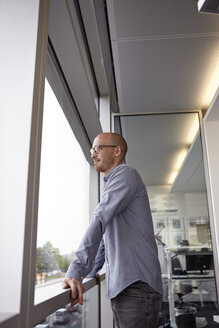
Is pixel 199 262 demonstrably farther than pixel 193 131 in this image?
No

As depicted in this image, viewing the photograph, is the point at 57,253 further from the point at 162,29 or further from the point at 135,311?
the point at 162,29

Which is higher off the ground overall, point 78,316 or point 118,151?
point 118,151

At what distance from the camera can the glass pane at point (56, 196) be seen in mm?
1534

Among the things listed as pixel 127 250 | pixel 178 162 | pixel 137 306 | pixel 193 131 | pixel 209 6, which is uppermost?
pixel 193 131

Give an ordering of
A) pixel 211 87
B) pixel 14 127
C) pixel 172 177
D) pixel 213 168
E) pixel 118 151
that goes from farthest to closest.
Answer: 1. pixel 172 177
2. pixel 213 168
3. pixel 211 87
4. pixel 118 151
5. pixel 14 127

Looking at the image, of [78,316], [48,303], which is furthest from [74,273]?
[78,316]

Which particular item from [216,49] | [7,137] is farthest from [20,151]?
Answer: [216,49]

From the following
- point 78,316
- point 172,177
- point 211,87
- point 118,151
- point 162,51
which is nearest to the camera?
point 118,151

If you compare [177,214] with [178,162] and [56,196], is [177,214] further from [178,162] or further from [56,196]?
[56,196]

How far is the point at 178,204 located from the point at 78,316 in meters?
1.82

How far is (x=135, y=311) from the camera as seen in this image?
1361 millimetres

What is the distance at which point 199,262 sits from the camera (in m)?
3.26

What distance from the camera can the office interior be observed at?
93 centimetres

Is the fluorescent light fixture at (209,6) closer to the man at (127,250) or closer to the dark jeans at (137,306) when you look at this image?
the man at (127,250)
